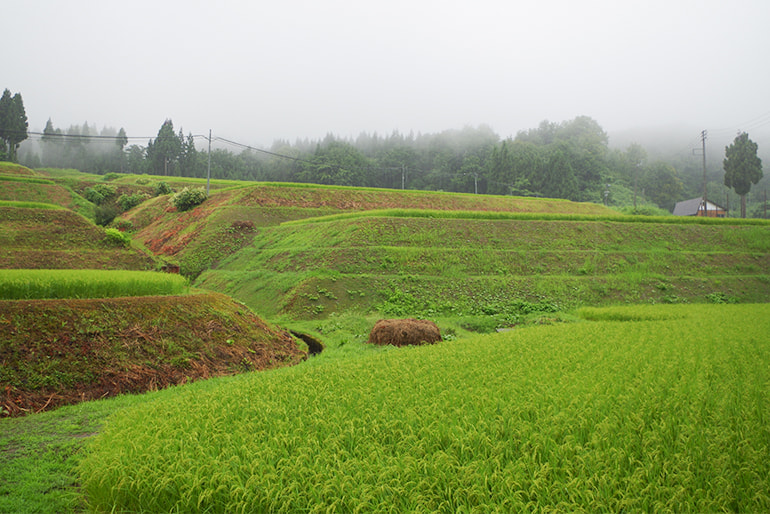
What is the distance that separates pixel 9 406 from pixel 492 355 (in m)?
7.48

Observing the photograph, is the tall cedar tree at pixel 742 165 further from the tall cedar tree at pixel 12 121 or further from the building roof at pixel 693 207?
the tall cedar tree at pixel 12 121

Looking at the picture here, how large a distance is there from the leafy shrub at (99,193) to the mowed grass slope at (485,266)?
24449 millimetres

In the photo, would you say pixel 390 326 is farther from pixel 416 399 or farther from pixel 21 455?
pixel 21 455

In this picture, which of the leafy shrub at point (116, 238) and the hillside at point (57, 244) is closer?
the hillside at point (57, 244)

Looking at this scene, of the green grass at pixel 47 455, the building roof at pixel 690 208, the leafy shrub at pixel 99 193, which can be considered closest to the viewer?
the green grass at pixel 47 455

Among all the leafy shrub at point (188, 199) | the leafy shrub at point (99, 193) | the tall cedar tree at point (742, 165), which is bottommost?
the leafy shrub at point (188, 199)

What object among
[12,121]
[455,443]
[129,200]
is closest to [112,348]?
[455,443]

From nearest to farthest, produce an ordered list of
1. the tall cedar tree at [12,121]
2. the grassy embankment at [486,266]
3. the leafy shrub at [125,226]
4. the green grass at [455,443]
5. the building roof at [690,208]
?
the green grass at [455,443]
the grassy embankment at [486,266]
the leafy shrub at [125,226]
the tall cedar tree at [12,121]
the building roof at [690,208]

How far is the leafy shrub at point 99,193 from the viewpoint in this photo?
40.0 metres

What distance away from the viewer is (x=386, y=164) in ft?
298

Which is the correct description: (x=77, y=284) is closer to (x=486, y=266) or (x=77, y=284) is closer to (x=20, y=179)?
(x=486, y=266)

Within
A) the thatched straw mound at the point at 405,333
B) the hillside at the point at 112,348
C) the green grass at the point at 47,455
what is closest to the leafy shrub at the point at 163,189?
the hillside at the point at 112,348

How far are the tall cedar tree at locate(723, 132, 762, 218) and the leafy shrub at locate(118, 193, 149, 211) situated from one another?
68721mm

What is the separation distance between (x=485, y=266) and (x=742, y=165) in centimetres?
5391
